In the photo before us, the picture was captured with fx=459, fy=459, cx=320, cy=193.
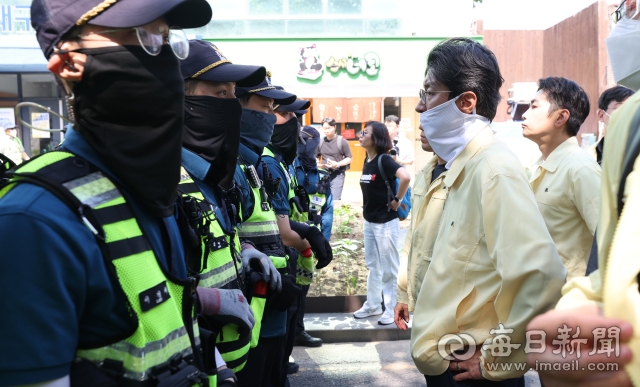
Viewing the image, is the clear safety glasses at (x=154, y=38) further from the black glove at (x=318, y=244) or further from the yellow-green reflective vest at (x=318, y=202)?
the yellow-green reflective vest at (x=318, y=202)

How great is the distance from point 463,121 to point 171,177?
1603 millimetres

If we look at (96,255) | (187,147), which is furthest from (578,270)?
(96,255)

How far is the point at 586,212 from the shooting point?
303 cm

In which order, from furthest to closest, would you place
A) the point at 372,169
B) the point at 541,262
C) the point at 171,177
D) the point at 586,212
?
1. the point at 372,169
2. the point at 586,212
3. the point at 541,262
4. the point at 171,177

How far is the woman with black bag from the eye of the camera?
6141mm

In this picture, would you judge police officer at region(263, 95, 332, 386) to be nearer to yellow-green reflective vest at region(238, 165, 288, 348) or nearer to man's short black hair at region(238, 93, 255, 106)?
yellow-green reflective vest at region(238, 165, 288, 348)

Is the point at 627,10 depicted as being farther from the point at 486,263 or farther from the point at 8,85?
the point at 8,85

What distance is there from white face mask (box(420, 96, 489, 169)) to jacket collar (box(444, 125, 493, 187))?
0.03 metres

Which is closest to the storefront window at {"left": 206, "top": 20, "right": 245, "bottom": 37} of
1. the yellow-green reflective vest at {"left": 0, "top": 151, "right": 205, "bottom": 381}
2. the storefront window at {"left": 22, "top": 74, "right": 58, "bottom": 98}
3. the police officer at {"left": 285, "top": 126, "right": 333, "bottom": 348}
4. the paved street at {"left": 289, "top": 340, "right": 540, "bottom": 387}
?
the storefront window at {"left": 22, "top": 74, "right": 58, "bottom": 98}

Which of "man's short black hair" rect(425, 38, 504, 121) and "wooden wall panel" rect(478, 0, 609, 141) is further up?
"wooden wall panel" rect(478, 0, 609, 141)

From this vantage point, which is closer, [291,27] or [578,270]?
[578,270]

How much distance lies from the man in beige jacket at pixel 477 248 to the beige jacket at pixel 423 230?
0.14 metres

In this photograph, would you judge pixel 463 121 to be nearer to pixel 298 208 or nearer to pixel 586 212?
pixel 586 212

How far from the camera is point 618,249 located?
85cm
